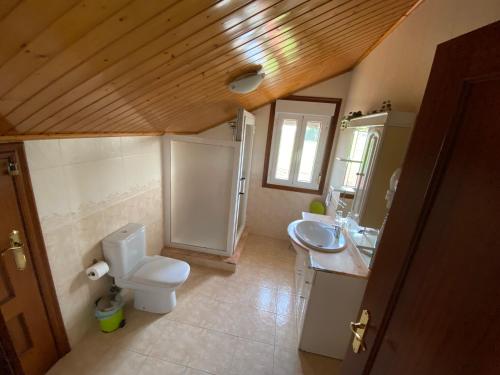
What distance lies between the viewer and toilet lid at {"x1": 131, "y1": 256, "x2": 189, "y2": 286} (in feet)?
5.87

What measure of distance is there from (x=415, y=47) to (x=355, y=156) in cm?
88

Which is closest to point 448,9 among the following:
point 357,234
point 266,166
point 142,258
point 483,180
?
point 483,180

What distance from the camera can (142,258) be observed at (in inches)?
79.2

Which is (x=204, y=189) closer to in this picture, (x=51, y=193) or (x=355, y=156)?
(x=51, y=193)

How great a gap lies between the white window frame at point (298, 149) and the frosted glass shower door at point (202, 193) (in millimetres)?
951

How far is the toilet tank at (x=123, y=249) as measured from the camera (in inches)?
67.7

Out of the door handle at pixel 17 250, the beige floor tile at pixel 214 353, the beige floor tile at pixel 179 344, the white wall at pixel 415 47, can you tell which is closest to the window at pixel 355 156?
the white wall at pixel 415 47

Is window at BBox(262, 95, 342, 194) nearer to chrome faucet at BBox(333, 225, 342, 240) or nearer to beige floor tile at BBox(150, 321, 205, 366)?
chrome faucet at BBox(333, 225, 342, 240)

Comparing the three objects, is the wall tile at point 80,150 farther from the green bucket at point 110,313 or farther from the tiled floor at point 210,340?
the tiled floor at point 210,340

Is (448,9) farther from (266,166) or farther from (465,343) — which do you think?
(266,166)

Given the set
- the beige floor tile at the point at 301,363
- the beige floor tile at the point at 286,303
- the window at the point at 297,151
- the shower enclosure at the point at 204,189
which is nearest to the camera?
the beige floor tile at the point at 301,363

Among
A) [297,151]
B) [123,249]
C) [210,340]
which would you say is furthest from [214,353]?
[297,151]

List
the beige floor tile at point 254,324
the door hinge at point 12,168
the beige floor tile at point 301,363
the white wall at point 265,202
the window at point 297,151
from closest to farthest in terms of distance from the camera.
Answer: the door hinge at point 12,168 < the beige floor tile at point 301,363 < the beige floor tile at point 254,324 < the window at point 297,151 < the white wall at point 265,202

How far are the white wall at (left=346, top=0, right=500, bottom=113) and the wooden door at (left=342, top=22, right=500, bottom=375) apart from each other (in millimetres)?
696
